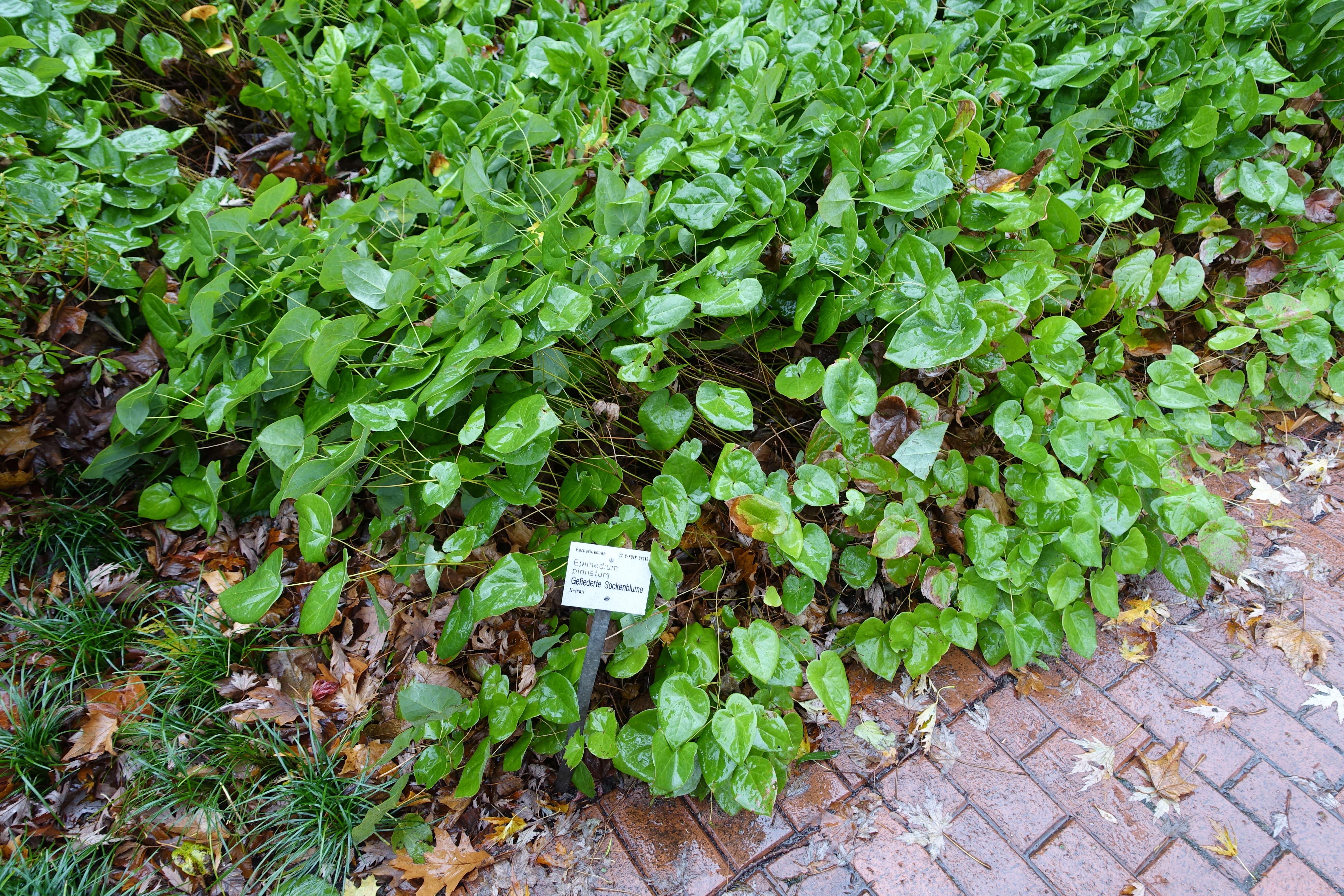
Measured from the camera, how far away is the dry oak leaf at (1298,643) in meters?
1.84

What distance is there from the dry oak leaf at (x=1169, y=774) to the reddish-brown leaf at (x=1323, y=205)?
1819mm

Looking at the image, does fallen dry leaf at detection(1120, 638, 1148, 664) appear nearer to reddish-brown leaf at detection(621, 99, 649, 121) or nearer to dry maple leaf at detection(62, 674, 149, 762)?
reddish-brown leaf at detection(621, 99, 649, 121)

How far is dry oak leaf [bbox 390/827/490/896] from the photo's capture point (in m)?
1.50

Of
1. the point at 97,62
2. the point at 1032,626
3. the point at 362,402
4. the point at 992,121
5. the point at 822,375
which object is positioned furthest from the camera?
the point at 97,62

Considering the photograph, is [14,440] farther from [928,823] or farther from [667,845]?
[928,823]

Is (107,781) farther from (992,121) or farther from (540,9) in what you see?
(992,121)

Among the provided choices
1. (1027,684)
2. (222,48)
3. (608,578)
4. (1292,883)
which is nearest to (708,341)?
(608,578)

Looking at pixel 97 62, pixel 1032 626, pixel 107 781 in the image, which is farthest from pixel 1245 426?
pixel 97 62

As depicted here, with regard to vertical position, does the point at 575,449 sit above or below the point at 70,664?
above

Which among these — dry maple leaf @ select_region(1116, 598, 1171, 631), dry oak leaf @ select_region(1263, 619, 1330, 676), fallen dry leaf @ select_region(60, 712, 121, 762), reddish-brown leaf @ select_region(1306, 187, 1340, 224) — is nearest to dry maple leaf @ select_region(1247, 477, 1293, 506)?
dry oak leaf @ select_region(1263, 619, 1330, 676)

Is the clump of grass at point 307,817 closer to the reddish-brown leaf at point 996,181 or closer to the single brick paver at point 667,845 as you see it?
the single brick paver at point 667,845

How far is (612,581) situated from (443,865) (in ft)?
2.54

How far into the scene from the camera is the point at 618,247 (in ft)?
5.23

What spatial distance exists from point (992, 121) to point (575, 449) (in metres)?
1.64
